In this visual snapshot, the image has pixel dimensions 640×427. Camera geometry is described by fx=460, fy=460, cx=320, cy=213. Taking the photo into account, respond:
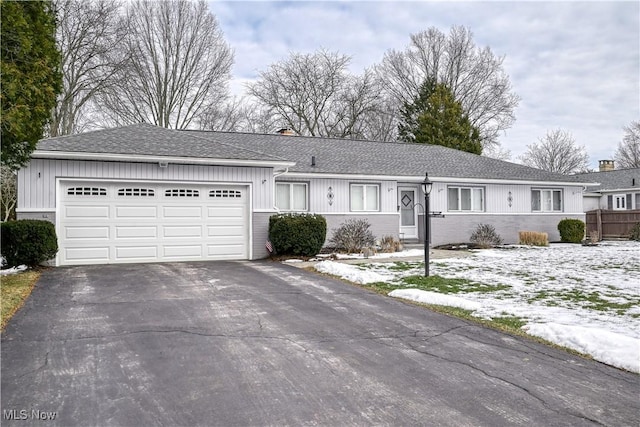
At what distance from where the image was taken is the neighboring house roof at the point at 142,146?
11750 millimetres

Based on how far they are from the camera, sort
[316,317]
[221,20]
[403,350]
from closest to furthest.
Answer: [403,350], [316,317], [221,20]

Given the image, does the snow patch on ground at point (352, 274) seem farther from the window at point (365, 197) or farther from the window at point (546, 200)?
the window at point (546, 200)

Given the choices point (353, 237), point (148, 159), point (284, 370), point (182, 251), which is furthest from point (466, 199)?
point (284, 370)

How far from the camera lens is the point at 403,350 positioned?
488 centimetres

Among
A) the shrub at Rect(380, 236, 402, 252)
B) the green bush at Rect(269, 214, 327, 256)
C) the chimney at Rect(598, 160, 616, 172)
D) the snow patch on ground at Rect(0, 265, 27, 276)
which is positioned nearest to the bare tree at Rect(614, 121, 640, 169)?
the chimney at Rect(598, 160, 616, 172)

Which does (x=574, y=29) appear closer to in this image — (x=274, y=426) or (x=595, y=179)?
(x=274, y=426)

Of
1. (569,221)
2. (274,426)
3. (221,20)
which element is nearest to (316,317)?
(274,426)

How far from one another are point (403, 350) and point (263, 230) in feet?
30.2

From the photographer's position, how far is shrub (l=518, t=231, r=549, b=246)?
18.4 m

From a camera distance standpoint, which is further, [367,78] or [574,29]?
[367,78]

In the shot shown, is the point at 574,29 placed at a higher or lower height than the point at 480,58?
lower

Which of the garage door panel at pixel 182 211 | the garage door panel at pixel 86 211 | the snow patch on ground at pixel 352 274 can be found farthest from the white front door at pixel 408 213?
the garage door panel at pixel 86 211

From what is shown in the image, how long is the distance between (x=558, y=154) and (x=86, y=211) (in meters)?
48.0

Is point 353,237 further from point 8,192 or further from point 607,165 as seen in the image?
point 607,165
